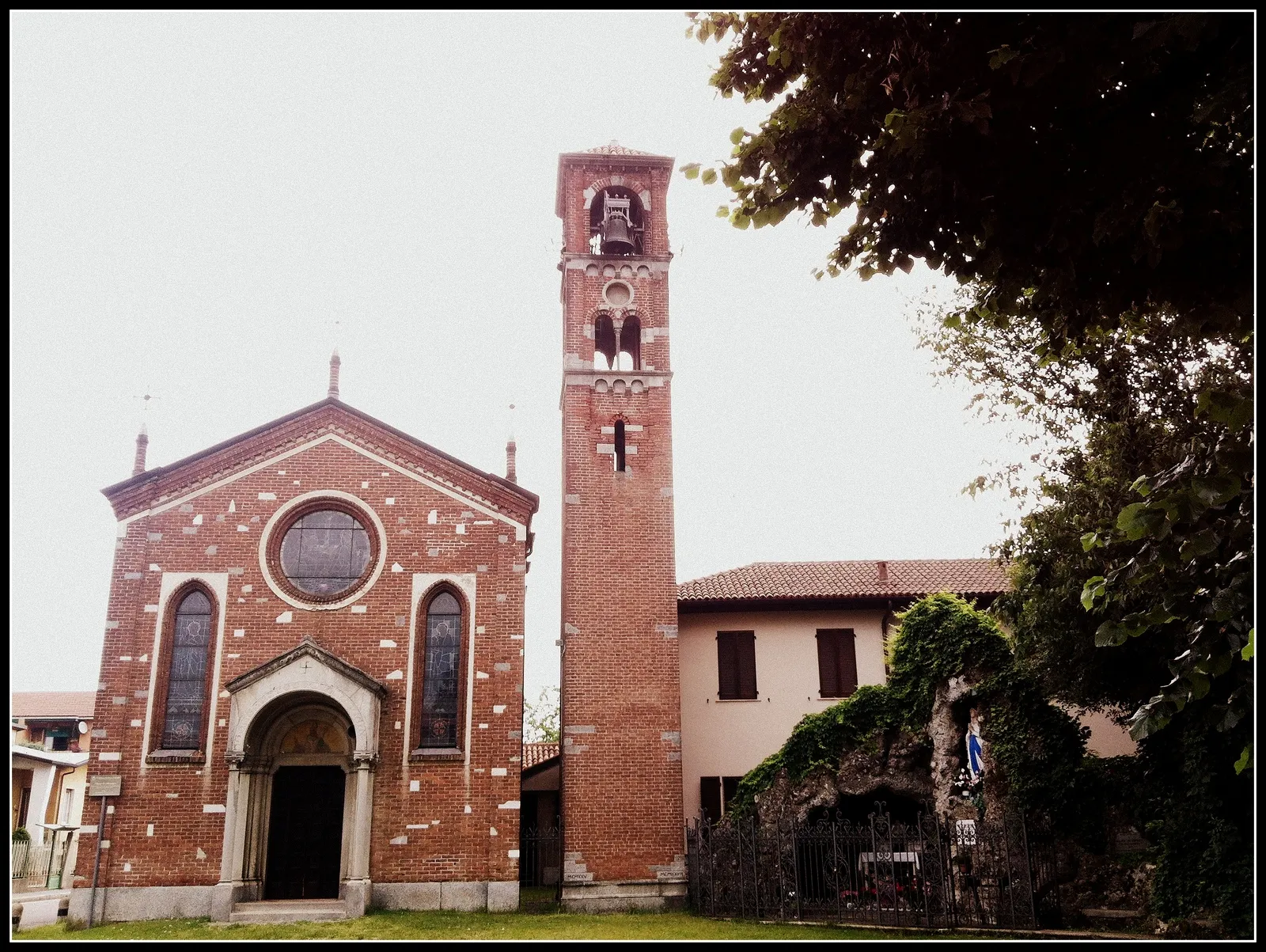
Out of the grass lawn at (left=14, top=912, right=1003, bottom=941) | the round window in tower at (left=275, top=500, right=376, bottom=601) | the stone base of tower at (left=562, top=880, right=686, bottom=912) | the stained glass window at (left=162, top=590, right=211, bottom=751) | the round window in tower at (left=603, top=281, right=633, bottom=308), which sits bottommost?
the grass lawn at (left=14, top=912, right=1003, bottom=941)

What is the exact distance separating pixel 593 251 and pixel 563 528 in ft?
22.1

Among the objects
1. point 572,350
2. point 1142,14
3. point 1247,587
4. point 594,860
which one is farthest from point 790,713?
point 1142,14

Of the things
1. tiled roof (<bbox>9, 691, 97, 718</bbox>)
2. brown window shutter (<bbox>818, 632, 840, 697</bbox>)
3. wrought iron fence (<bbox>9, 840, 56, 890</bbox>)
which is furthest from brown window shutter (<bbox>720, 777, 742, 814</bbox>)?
tiled roof (<bbox>9, 691, 97, 718</bbox>)

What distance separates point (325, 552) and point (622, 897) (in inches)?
345

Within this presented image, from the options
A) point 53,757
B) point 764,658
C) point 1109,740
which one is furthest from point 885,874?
point 53,757

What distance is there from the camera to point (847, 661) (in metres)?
23.3

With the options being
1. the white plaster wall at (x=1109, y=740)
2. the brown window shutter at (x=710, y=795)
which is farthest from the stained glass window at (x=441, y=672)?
the white plaster wall at (x=1109, y=740)

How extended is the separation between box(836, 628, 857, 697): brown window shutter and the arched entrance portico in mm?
10733

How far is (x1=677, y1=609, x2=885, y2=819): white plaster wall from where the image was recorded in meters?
22.2

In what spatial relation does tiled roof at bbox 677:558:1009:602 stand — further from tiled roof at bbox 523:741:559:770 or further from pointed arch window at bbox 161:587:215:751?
tiled roof at bbox 523:741:559:770

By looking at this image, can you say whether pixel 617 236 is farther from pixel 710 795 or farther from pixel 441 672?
pixel 710 795

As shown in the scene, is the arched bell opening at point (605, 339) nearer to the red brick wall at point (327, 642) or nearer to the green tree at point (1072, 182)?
the red brick wall at point (327, 642)

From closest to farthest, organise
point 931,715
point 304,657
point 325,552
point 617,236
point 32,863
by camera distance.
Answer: point 304,657, point 931,715, point 325,552, point 617,236, point 32,863

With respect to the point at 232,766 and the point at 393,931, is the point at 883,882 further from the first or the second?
the point at 232,766
